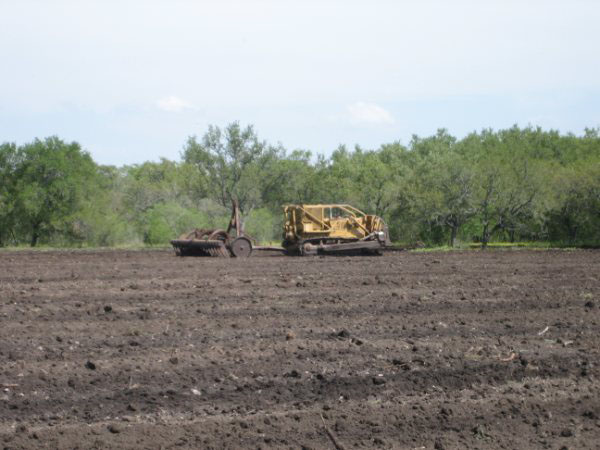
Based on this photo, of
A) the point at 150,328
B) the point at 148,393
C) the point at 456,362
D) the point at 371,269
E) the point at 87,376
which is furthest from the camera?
the point at 371,269

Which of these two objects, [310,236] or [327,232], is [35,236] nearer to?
[310,236]

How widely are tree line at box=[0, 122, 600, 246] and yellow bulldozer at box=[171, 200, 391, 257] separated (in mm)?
9407

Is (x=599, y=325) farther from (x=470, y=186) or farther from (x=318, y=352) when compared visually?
(x=470, y=186)

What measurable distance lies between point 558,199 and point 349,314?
33.0m

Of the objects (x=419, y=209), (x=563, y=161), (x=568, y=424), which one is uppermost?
(x=563, y=161)

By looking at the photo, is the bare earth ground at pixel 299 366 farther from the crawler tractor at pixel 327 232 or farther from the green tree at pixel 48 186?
the green tree at pixel 48 186

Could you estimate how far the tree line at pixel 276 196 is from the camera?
1610 inches

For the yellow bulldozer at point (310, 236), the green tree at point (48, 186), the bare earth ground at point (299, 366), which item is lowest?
the bare earth ground at point (299, 366)

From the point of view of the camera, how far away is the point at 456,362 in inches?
391

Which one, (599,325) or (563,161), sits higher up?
(563,161)

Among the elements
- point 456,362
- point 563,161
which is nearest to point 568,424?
point 456,362

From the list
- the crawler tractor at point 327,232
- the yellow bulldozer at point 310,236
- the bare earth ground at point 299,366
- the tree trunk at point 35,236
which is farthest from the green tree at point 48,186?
the bare earth ground at point 299,366

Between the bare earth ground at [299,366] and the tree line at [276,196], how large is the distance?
23.0 metres

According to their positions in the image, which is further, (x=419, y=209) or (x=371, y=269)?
(x=419, y=209)
